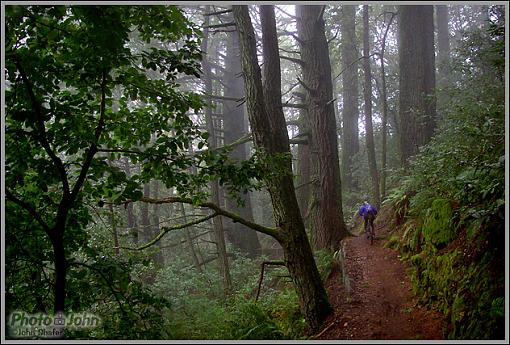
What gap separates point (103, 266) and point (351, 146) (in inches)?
642

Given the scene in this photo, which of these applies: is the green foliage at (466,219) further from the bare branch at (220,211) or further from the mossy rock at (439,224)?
the bare branch at (220,211)

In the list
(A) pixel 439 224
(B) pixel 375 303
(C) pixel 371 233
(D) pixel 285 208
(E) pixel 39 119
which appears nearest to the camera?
(E) pixel 39 119

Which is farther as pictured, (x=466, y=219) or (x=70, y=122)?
(x=466, y=219)

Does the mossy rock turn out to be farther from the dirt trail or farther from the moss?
the moss

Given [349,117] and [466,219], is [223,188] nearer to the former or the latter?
[466,219]

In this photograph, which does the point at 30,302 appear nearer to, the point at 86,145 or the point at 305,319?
the point at 86,145

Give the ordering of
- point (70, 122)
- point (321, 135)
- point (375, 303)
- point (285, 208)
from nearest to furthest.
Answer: point (70, 122), point (285, 208), point (375, 303), point (321, 135)

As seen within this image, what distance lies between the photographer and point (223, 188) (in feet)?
17.2

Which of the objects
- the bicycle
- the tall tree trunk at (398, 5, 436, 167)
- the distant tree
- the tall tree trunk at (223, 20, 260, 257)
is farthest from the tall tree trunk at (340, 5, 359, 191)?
the distant tree

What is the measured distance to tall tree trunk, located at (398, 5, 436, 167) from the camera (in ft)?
32.6

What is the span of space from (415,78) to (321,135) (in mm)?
3149

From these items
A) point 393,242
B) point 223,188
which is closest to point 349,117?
point 393,242

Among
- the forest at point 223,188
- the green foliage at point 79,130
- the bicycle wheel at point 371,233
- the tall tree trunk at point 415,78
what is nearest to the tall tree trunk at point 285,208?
the forest at point 223,188

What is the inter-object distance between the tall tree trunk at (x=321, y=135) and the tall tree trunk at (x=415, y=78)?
2.02 m
